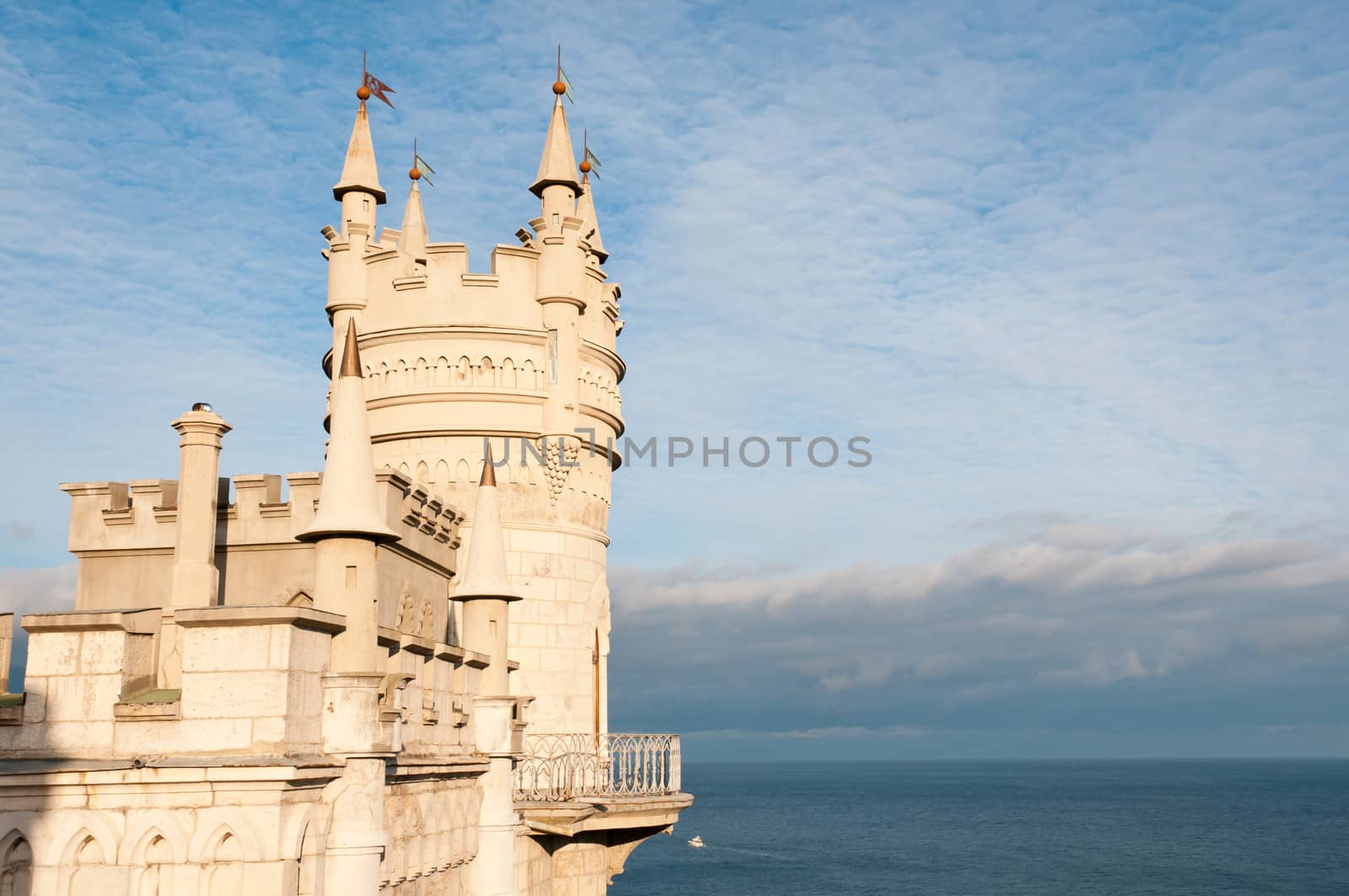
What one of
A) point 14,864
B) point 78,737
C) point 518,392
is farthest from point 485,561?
point 14,864

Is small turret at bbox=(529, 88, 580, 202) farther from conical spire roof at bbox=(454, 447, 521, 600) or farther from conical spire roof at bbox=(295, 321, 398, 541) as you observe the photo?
conical spire roof at bbox=(295, 321, 398, 541)

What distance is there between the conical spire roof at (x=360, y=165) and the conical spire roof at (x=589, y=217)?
14.1 ft

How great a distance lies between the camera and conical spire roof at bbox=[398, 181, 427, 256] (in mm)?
28083

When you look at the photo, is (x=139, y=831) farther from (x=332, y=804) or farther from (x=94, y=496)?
(x=94, y=496)

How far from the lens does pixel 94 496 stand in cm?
2103

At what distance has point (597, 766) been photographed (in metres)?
24.3

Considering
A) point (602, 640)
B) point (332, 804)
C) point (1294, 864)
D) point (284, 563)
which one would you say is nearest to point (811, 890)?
point (1294, 864)

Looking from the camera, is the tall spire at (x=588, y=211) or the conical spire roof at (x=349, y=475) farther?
the tall spire at (x=588, y=211)

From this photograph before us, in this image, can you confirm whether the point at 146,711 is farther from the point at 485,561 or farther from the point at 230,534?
the point at 230,534

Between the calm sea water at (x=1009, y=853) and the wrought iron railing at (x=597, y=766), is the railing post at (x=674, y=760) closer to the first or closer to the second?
the wrought iron railing at (x=597, y=766)

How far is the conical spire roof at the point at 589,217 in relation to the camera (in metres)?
27.0

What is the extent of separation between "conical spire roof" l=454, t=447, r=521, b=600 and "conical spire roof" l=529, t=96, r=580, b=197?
9.03 metres

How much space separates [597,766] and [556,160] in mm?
12072

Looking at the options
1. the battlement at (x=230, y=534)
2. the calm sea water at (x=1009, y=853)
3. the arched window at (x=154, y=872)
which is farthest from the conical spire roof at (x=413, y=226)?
the calm sea water at (x=1009, y=853)
